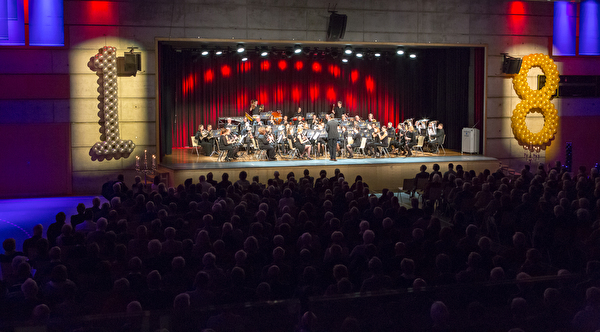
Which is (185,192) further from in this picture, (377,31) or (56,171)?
(377,31)

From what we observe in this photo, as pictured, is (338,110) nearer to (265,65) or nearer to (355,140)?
(265,65)

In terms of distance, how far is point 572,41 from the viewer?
18.8 meters

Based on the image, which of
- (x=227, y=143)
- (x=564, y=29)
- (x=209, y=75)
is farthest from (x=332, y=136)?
(x=564, y=29)

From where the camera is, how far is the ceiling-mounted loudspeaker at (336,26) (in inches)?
647

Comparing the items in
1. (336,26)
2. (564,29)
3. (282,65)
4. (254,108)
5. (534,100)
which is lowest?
(254,108)

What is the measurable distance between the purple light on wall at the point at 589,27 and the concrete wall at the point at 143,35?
3089 millimetres

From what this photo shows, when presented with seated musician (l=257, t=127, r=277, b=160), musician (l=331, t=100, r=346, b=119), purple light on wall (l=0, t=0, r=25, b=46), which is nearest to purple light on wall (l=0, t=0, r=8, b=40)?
purple light on wall (l=0, t=0, r=25, b=46)

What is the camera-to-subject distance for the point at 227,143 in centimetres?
1641

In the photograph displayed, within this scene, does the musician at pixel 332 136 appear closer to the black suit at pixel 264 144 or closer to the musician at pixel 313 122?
the musician at pixel 313 122

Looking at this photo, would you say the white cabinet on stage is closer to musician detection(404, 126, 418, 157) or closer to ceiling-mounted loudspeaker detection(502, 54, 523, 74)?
musician detection(404, 126, 418, 157)

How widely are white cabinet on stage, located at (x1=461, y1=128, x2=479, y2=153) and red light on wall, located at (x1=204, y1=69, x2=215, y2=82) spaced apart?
9.32m

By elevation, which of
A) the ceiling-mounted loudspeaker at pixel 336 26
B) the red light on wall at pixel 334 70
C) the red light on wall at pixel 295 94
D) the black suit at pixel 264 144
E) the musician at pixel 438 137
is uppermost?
the ceiling-mounted loudspeaker at pixel 336 26

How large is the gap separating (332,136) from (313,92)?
278 inches

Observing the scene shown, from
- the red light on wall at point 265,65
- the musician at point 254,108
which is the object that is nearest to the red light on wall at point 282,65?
the red light on wall at point 265,65
